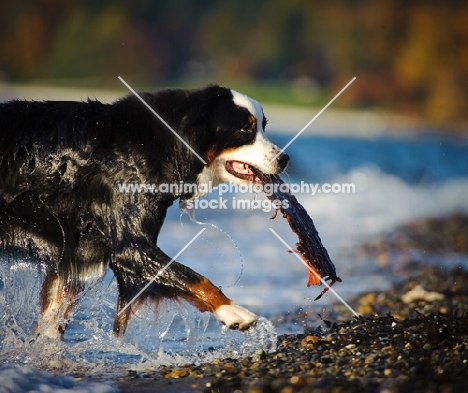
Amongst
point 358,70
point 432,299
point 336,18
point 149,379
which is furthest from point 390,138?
point 149,379

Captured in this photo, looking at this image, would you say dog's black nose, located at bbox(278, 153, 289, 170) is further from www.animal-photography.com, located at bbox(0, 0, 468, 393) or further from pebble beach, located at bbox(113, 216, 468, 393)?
pebble beach, located at bbox(113, 216, 468, 393)

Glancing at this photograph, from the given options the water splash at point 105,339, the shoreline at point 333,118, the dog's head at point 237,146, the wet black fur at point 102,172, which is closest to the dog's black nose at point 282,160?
the dog's head at point 237,146

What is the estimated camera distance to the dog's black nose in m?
5.27

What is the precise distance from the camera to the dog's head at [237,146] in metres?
5.21

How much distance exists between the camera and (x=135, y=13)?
47344mm

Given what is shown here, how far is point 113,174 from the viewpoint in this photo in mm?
4988

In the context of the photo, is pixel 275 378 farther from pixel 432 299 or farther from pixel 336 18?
pixel 336 18

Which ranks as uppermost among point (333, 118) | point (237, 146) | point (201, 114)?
point (333, 118)

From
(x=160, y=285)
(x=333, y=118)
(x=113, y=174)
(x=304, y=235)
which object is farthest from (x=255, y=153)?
(x=333, y=118)

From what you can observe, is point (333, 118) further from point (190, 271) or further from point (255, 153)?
point (190, 271)

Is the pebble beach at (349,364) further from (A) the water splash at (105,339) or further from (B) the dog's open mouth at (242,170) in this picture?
(B) the dog's open mouth at (242,170)

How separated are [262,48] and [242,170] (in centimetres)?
4358

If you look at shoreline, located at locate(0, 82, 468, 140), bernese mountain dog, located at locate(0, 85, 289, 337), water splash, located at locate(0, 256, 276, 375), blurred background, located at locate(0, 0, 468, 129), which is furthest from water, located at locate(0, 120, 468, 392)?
blurred background, located at locate(0, 0, 468, 129)

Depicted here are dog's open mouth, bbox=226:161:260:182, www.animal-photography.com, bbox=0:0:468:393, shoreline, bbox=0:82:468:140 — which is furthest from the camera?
shoreline, bbox=0:82:468:140
